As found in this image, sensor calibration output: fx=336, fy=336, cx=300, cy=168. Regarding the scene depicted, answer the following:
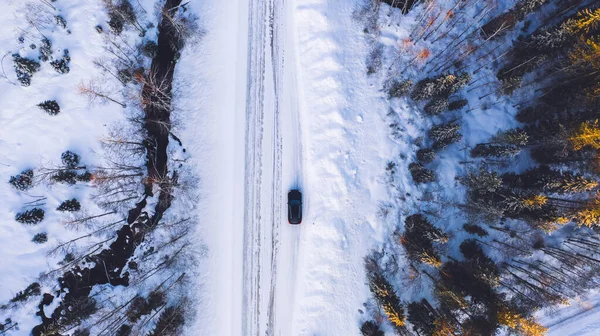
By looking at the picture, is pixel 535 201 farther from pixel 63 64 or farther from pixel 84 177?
pixel 63 64

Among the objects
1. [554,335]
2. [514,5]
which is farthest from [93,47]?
[554,335]

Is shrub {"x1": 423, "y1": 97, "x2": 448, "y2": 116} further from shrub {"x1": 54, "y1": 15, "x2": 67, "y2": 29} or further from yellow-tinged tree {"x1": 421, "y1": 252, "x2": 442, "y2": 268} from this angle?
shrub {"x1": 54, "y1": 15, "x2": 67, "y2": 29}

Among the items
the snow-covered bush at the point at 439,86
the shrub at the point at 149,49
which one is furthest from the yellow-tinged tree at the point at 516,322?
the shrub at the point at 149,49

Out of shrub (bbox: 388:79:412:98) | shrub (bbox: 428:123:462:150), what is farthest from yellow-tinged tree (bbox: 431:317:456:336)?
shrub (bbox: 388:79:412:98)

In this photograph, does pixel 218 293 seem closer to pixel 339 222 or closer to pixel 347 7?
pixel 339 222

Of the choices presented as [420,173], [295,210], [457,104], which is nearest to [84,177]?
[295,210]

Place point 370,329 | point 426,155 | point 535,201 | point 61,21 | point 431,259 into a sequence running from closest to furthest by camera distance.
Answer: point 431,259
point 535,201
point 370,329
point 426,155
point 61,21
